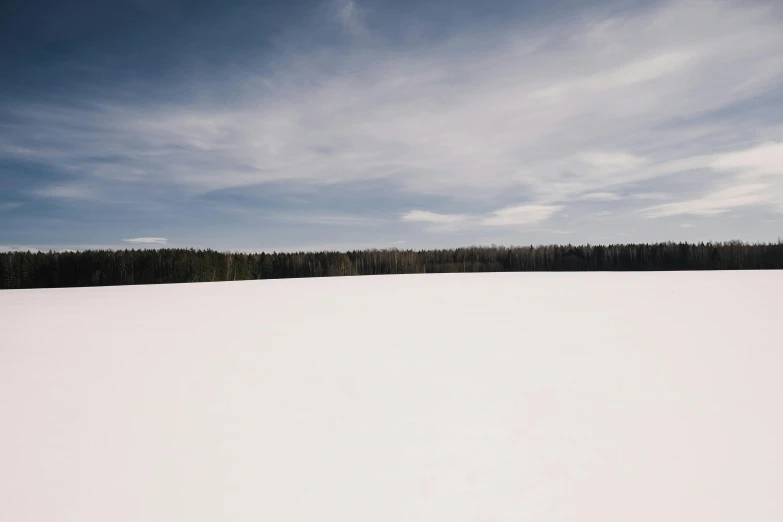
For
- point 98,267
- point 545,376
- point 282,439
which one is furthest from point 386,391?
point 98,267

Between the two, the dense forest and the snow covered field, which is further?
the dense forest

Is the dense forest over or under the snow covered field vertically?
over

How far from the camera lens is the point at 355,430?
7.37ft

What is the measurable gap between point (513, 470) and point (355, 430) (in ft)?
2.51

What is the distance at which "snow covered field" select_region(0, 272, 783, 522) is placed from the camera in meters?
1.64

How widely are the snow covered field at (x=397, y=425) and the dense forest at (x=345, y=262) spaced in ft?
39.6

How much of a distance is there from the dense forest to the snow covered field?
12.1m

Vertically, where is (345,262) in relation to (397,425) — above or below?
above

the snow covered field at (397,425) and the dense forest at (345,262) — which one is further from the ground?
the dense forest at (345,262)

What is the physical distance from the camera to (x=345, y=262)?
19.9 m

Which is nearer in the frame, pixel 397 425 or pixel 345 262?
pixel 397 425

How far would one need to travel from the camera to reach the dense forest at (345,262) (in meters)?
15.2

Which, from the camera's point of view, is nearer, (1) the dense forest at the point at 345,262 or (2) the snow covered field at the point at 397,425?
(2) the snow covered field at the point at 397,425

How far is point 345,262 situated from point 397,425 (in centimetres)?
1776
